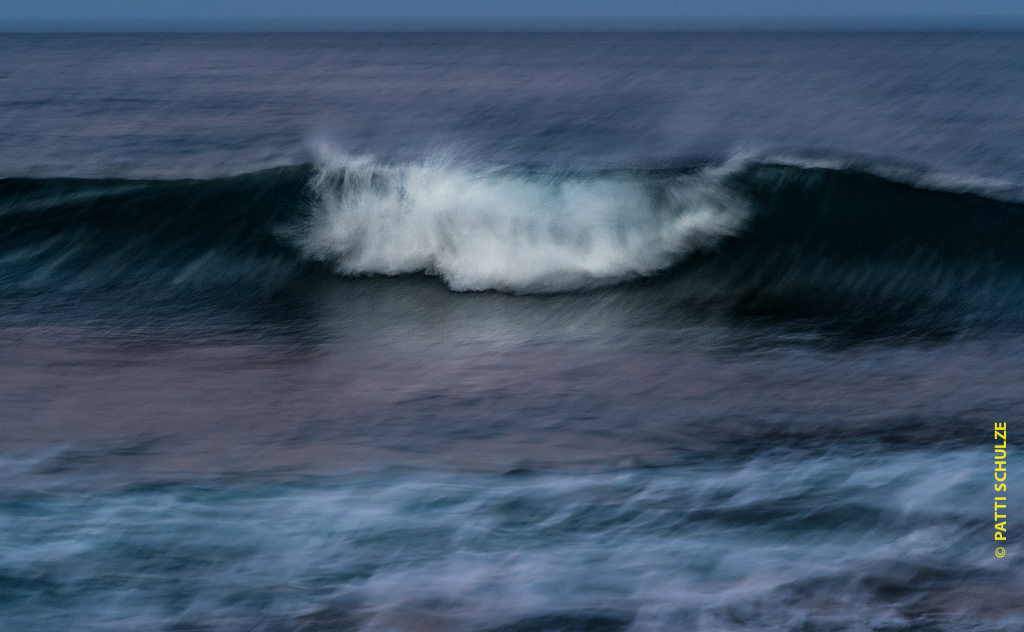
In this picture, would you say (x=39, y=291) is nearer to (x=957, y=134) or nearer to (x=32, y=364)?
(x=32, y=364)

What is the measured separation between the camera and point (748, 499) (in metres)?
2.96

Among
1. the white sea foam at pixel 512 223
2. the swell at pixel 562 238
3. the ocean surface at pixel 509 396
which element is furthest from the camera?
the white sea foam at pixel 512 223

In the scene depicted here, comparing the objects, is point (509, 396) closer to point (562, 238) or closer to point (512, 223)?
point (562, 238)

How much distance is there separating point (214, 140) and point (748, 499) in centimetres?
1162

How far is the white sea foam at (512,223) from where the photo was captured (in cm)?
631

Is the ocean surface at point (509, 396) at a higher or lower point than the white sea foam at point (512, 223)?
lower

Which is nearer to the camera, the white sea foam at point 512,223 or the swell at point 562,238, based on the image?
the swell at point 562,238

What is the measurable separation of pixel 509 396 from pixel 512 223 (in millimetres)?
3166

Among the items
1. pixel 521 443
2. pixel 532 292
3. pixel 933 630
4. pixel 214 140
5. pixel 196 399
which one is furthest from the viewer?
pixel 214 140

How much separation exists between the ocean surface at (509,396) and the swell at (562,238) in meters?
0.03

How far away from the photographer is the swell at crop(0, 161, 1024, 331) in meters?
6.00

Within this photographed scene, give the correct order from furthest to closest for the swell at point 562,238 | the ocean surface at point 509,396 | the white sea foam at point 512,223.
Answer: the white sea foam at point 512,223 < the swell at point 562,238 < the ocean surface at point 509,396

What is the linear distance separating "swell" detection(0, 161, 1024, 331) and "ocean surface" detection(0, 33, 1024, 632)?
35mm

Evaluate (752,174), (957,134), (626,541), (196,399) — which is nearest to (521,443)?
(626,541)
